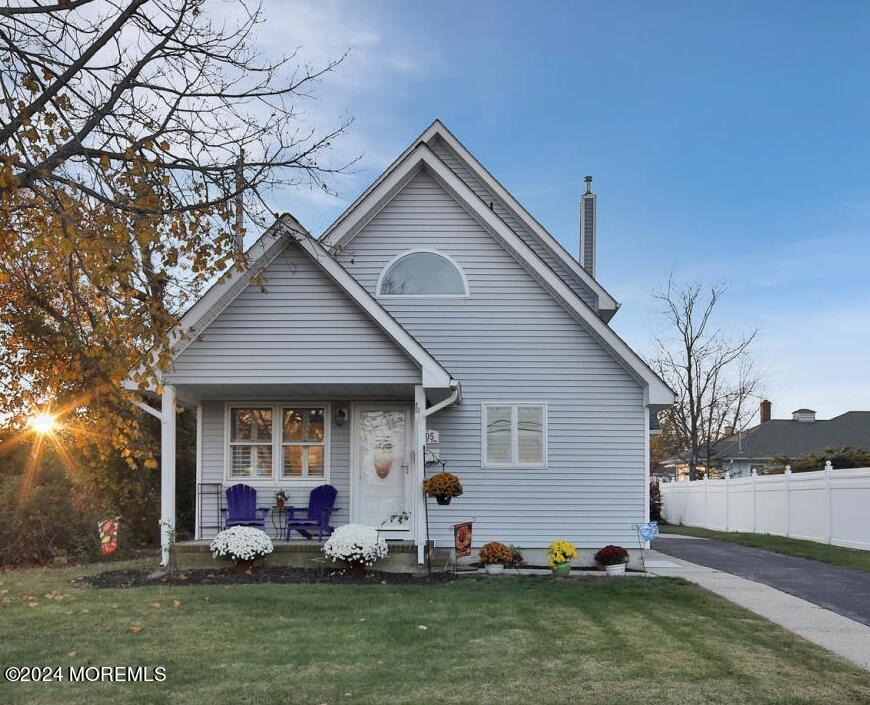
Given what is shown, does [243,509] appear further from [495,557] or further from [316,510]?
[495,557]

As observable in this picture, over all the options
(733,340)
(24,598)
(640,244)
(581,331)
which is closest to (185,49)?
(24,598)

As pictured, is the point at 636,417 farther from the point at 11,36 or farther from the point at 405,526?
the point at 11,36

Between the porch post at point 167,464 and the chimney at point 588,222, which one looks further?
the chimney at point 588,222

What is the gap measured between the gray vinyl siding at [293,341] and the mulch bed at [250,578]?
2.67 m

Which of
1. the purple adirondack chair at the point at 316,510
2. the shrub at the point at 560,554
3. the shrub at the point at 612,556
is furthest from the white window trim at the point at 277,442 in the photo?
the shrub at the point at 612,556

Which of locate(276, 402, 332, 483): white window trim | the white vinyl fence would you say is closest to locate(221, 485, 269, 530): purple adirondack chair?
locate(276, 402, 332, 483): white window trim

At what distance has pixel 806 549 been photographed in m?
18.3

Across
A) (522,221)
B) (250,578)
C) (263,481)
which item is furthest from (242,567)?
(522,221)

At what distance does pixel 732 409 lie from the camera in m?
40.7

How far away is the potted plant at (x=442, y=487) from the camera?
12.8 m

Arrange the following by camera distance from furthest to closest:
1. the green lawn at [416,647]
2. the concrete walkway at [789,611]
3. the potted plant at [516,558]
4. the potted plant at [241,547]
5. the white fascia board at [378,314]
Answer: the potted plant at [516,558] → the potted plant at [241,547] → the white fascia board at [378,314] → the concrete walkway at [789,611] → the green lawn at [416,647]

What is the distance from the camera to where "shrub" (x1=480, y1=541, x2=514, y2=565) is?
507 inches

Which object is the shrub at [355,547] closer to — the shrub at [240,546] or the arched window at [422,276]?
the shrub at [240,546]

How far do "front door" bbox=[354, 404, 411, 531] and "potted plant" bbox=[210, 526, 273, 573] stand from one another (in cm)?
210
